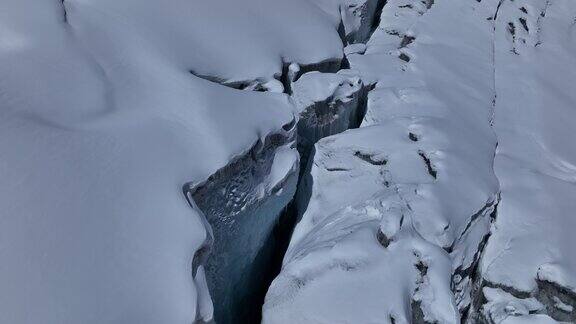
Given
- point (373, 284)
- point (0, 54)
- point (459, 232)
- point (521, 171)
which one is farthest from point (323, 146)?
point (0, 54)

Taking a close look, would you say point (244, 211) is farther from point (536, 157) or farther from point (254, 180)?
point (536, 157)

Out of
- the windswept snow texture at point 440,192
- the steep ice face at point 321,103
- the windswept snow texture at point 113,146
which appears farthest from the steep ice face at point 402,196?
the windswept snow texture at point 113,146

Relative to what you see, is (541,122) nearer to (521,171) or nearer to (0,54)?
(521,171)

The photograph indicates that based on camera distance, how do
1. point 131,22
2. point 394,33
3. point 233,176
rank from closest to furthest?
point 233,176 → point 131,22 → point 394,33

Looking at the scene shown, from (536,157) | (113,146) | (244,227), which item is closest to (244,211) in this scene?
(244,227)

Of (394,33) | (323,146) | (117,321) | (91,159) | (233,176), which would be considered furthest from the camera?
(394,33)

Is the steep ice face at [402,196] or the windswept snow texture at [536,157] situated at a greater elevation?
Answer: the steep ice face at [402,196]

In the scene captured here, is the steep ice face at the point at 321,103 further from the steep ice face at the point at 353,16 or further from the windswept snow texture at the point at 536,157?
the windswept snow texture at the point at 536,157
